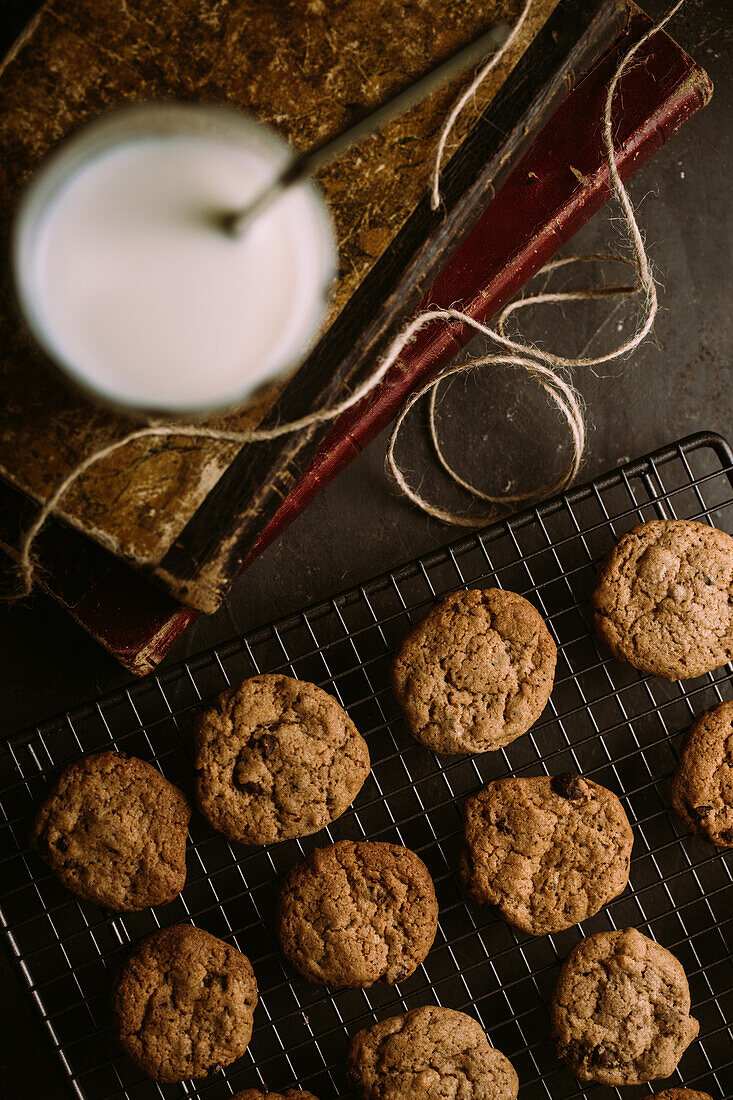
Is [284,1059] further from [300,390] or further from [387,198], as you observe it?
[387,198]

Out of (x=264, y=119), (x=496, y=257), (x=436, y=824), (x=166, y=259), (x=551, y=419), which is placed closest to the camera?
(x=166, y=259)

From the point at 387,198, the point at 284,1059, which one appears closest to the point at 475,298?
the point at 387,198

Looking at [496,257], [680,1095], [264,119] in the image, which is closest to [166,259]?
[264,119]

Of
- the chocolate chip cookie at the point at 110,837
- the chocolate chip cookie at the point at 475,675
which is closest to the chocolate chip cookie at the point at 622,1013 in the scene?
the chocolate chip cookie at the point at 475,675

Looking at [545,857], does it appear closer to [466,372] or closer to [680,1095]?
[680,1095]

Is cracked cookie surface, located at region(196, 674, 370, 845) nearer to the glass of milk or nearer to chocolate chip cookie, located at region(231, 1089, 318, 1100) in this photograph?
chocolate chip cookie, located at region(231, 1089, 318, 1100)

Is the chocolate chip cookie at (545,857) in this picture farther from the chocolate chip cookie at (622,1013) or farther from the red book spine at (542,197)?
the red book spine at (542,197)
